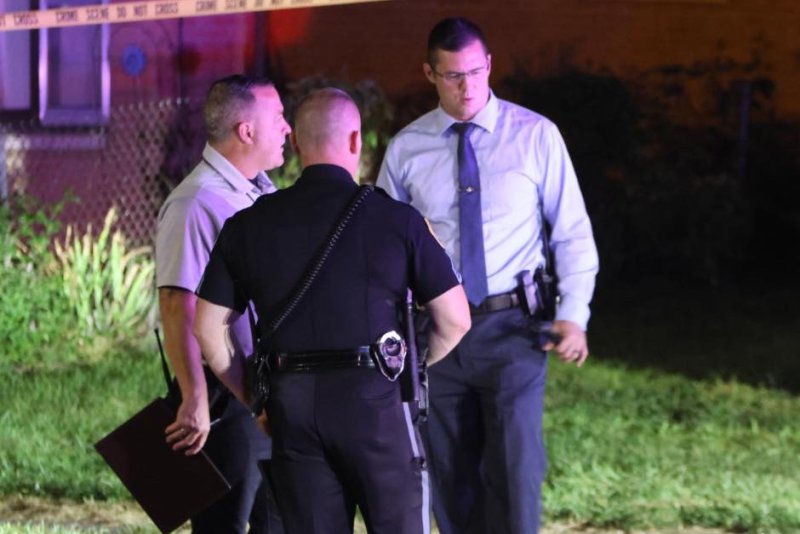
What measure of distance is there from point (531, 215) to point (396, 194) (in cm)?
51

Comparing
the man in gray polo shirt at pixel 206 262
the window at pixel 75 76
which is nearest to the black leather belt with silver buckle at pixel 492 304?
the man in gray polo shirt at pixel 206 262

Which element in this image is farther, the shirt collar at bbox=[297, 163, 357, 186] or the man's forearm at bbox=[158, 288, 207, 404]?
the man's forearm at bbox=[158, 288, 207, 404]

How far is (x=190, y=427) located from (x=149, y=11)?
1.70 m

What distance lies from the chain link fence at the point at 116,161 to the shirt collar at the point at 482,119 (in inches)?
248

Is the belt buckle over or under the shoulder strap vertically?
under

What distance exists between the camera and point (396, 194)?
18.1 feet

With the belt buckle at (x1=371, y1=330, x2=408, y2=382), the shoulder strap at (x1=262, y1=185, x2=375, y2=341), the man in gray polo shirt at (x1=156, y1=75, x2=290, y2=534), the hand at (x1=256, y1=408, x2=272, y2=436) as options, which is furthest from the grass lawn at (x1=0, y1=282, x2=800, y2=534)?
the shoulder strap at (x1=262, y1=185, x2=375, y2=341)

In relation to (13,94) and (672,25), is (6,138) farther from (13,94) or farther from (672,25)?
(672,25)

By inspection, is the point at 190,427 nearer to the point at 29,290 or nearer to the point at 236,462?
the point at 236,462

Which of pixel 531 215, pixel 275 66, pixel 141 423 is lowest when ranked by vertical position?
pixel 141 423

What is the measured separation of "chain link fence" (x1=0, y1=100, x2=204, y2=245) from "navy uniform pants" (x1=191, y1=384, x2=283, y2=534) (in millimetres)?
6646

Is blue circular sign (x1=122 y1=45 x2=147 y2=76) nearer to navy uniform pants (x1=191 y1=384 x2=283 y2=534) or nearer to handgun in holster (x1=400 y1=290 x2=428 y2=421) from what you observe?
navy uniform pants (x1=191 y1=384 x2=283 y2=534)

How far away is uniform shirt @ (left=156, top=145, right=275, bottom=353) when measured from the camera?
4.69 meters

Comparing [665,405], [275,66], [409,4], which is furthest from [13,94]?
[665,405]
